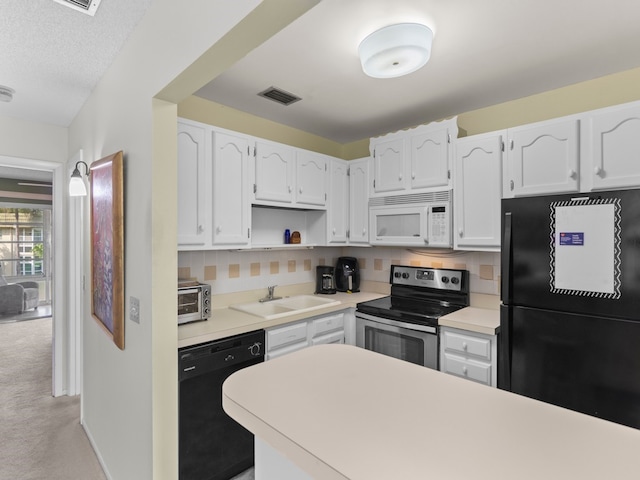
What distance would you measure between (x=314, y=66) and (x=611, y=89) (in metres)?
1.86

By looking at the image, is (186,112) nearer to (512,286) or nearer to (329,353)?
(329,353)

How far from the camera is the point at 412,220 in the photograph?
2.76m

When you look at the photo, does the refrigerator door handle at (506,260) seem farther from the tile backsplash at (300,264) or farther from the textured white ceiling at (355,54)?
the textured white ceiling at (355,54)

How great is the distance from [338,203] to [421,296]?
3.69 ft

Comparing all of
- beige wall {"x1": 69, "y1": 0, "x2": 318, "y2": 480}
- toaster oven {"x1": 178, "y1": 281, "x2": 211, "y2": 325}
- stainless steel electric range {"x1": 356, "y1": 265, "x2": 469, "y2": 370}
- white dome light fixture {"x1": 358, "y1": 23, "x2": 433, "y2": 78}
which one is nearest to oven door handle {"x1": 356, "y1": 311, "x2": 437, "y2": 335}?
stainless steel electric range {"x1": 356, "y1": 265, "x2": 469, "y2": 370}

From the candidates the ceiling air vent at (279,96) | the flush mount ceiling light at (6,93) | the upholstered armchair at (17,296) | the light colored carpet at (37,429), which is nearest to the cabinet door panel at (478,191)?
the ceiling air vent at (279,96)

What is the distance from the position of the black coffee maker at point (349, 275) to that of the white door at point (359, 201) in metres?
0.27

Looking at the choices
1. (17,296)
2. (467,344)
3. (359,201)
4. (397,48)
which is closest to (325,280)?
(359,201)

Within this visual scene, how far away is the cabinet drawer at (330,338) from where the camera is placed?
260cm

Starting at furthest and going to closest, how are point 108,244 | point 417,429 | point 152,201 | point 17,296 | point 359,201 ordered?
point 17,296
point 359,201
point 108,244
point 152,201
point 417,429

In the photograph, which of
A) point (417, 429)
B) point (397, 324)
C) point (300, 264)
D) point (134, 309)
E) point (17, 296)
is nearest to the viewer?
point (417, 429)

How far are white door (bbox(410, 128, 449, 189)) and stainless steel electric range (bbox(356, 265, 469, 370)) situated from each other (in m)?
0.76

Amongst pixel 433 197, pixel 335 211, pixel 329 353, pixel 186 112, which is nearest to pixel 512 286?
pixel 433 197

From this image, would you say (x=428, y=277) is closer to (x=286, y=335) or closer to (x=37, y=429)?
(x=286, y=335)
